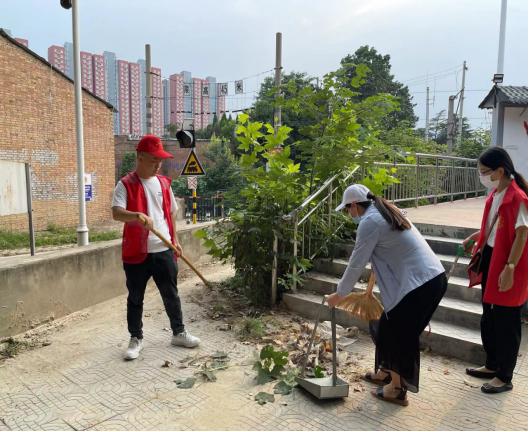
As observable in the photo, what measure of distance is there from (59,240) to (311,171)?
28.0ft

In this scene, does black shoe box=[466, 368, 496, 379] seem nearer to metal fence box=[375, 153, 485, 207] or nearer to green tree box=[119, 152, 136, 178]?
metal fence box=[375, 153, 485, 207]

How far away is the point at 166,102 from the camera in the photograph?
37.6 m

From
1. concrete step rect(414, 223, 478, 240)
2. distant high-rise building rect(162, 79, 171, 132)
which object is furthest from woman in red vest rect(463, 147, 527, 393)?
distant high-rise building rect(162, 79, 171, 132)

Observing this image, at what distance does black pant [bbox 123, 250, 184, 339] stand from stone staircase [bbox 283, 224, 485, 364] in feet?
5.02

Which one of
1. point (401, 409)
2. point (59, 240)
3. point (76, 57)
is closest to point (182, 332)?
point (401, 409)

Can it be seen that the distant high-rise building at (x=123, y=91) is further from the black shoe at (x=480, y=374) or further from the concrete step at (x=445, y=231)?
the black shoe at (x=480, y=374)

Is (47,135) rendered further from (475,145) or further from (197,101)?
(197,101)

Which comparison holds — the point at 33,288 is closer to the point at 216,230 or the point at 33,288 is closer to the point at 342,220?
the point at 216,230

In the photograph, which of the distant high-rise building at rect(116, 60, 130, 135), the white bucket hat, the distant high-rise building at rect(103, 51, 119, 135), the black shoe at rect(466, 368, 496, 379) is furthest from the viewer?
the distant high-rise building at rect(116, 60, 130, 135)

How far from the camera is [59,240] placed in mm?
11383

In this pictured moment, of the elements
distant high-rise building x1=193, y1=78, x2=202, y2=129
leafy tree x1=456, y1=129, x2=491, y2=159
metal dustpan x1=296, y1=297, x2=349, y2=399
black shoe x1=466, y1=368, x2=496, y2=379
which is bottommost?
black shoe x1=466, y1=368, x2=496, y2=379

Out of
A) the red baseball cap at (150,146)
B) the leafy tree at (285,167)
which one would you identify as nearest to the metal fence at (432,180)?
the leafy tree at (285,167)

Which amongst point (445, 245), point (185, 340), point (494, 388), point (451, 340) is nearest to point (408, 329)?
point (494, 388)

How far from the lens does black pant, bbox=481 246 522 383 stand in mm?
3025
